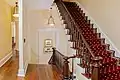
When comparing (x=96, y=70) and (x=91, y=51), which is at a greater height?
(x=91, y=51)

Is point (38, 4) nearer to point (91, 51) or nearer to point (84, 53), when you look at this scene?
point (84, 53)

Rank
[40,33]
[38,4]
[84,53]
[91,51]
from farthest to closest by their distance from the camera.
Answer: [40,33]
[38,4]
[84,53]
[91,51]

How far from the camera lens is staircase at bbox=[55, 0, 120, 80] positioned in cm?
384

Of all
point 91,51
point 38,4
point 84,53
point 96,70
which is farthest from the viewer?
point 38,4

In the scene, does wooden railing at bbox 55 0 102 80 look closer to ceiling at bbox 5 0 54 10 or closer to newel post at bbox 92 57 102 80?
newel post at bbox 92 57 102 80

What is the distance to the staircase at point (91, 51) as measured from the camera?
3840 millimetres

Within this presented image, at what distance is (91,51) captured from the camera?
4.19 m

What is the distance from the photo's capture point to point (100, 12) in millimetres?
6371

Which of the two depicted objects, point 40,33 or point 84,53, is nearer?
point 84,53

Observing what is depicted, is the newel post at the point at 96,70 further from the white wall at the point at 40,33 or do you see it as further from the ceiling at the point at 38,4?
the white wall at the point at 40,33

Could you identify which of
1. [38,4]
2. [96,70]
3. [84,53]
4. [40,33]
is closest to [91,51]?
[84,53]

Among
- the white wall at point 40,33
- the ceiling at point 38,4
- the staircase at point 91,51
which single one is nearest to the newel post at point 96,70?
the staircase at point 91,51

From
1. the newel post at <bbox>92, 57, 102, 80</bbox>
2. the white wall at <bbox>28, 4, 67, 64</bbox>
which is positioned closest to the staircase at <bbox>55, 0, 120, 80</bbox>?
the newel post at <bbox>92, 57, 102, 80</bbox>

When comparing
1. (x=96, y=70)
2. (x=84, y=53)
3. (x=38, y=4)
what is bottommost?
(x=96, y=70)
